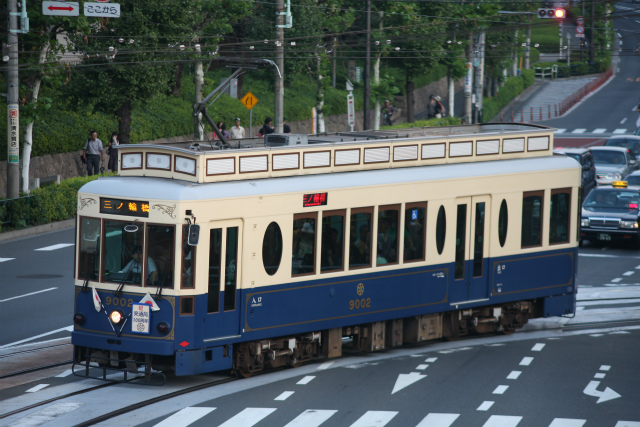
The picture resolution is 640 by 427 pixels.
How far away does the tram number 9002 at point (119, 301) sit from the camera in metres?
13.6

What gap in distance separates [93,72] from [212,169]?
21934 mm

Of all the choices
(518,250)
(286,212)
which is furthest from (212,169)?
(518,250)

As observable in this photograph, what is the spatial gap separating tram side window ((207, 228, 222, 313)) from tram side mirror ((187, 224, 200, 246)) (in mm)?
393

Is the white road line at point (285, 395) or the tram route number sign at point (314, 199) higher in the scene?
the tram route number sign at point (314, 199)

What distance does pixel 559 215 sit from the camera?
18.6 m

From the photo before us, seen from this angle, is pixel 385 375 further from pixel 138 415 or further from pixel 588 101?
pixel 588 101

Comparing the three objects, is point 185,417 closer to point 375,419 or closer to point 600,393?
point 375,419

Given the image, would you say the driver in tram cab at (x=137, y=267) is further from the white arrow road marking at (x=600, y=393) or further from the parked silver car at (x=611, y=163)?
the parked silver car at (x=611, y=163)

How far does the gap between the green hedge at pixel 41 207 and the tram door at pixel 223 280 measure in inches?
601

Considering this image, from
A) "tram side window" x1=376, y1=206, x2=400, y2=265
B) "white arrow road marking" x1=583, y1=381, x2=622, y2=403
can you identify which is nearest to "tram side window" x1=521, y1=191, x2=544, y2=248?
"tram side window" x1=376, y1=206, x2=400, y2=265

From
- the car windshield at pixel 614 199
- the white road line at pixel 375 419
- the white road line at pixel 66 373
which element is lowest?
the white road line at pixel 66 373

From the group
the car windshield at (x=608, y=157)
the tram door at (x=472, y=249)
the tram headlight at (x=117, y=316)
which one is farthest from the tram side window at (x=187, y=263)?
the car windshield at (x=608, y=157)

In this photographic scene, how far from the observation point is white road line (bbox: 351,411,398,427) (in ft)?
40.7

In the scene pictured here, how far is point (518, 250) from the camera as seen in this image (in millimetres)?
17875
